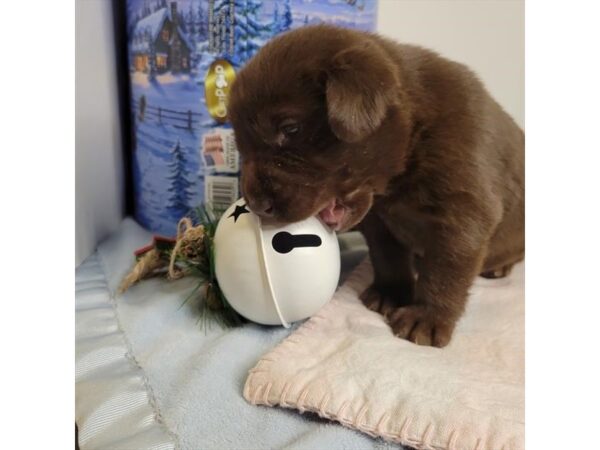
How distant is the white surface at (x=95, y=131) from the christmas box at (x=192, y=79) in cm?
8

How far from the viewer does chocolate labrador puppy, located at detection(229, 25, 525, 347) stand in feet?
3.07

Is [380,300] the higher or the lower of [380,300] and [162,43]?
the lower

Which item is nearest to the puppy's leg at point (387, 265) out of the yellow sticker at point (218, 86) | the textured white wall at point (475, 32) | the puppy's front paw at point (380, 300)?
the puppy's front paw at point (380, 300)

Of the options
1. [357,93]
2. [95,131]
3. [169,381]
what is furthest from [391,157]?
[95,131]

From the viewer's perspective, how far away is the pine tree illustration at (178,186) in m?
1.62

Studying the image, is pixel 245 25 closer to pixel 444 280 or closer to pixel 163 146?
pixel 163 146

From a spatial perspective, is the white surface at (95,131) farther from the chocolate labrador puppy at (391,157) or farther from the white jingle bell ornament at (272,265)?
the chocolate labrador puppy at (391,157)

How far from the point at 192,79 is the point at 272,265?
742mm

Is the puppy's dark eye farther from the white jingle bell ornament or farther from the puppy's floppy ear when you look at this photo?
the white jingle bell ornament

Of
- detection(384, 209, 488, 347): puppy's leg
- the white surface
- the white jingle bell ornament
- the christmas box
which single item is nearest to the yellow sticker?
the christmas box

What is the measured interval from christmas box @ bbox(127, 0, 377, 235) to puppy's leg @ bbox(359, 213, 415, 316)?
47 centimetres

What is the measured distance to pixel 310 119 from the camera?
94 cm

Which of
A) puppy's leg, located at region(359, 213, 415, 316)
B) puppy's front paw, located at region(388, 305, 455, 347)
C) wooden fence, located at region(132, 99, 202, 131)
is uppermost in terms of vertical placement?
wooden fence, located at region(132, 99, 202, 131)
